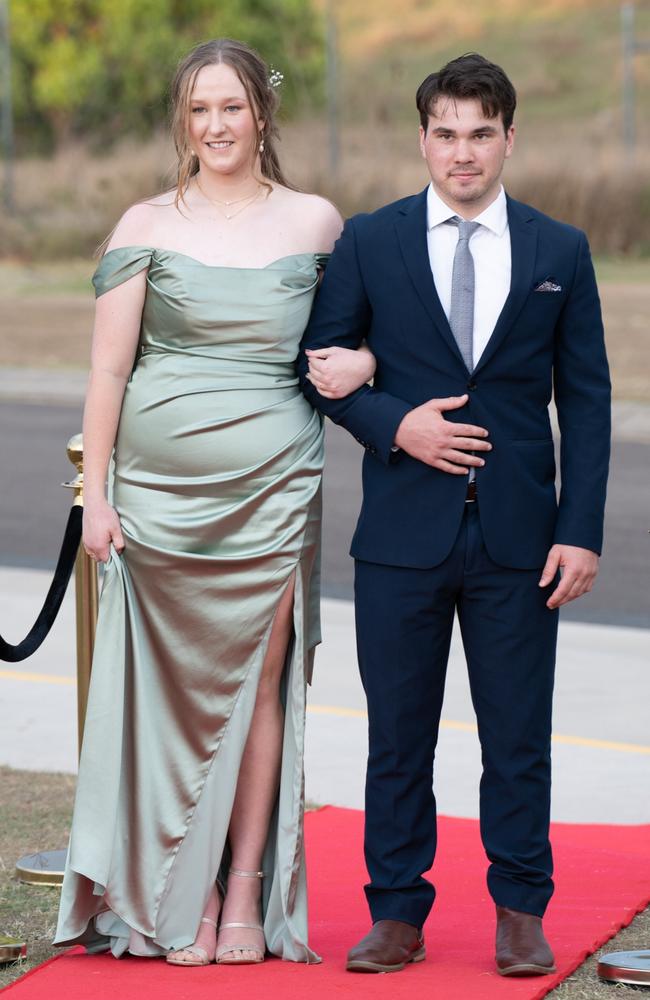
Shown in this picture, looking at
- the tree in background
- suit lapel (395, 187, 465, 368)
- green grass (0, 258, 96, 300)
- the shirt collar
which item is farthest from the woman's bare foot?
the tree in background

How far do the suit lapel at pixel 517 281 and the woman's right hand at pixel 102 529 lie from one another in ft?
3.10

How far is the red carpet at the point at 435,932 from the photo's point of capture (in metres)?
3.95

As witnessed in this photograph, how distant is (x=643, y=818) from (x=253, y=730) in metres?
1.78

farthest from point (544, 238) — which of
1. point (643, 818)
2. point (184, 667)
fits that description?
point (643, 818)

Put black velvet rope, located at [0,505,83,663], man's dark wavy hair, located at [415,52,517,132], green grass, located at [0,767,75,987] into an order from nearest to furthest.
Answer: man's dark wavy hair, located at [415,52,517,132] < green grass, located at [0,767,75,987] < black velvet rope, located at [0,505,83,663]

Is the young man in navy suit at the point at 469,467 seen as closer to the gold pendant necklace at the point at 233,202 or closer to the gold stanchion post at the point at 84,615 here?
the gold pendant necklace at the point at 233,202

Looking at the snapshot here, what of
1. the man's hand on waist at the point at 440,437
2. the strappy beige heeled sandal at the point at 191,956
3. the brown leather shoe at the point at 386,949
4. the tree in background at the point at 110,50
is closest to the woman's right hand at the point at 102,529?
the man's hand on waist at the point at 440,437

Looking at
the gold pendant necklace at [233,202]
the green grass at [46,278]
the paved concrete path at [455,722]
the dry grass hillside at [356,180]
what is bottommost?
the paved concrete path at [455,722]

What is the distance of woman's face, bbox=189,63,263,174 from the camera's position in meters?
4.10

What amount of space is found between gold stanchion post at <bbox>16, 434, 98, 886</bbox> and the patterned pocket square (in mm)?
1494

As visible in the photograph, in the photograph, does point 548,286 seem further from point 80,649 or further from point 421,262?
point 80,649

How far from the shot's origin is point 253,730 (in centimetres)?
428

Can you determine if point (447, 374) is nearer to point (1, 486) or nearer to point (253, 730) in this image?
point (253, 730)

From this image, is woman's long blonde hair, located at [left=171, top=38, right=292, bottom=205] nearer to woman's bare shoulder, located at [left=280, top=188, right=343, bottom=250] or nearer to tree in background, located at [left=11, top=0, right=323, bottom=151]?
woman's bare shoulder, located at [left=280, top=188, right=343, bottom=250]
